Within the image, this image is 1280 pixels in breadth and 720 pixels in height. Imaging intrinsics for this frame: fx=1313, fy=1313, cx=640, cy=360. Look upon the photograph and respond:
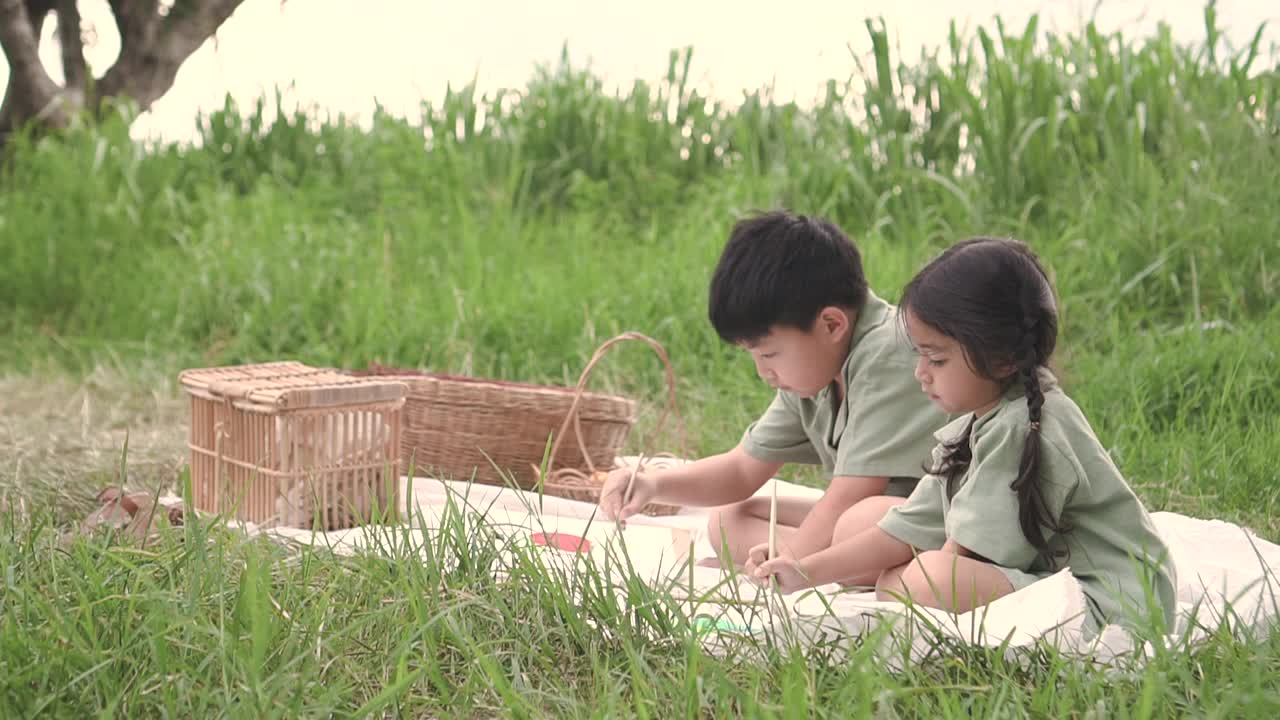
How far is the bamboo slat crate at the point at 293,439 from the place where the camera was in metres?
3.39

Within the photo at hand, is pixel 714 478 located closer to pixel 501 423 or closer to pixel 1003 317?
pixel 501 423

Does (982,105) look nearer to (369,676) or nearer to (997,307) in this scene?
(997,307)

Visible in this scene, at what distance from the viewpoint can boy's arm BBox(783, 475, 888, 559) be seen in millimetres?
2857

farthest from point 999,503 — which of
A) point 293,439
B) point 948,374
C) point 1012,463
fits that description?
point 293,439

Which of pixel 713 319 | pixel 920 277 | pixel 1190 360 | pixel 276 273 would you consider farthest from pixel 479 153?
pixel 920 277

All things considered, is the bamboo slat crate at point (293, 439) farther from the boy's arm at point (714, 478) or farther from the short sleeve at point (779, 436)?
the short sleeve at point (779, 436)

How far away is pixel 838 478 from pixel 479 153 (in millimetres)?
4964

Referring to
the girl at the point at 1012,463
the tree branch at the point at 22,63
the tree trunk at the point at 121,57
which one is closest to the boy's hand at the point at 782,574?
the girl at the point at 1012,463

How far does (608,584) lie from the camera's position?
2.09 metres

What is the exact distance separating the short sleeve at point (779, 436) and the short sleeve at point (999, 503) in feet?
2.87

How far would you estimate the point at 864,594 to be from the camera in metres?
2.72

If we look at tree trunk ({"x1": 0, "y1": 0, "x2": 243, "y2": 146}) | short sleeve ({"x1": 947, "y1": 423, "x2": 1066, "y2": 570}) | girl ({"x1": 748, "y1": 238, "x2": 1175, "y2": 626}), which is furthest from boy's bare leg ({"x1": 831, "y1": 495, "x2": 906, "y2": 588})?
tree trunk ({"x1": 0, "y1": 0, "x2": 243, "y2": 146})

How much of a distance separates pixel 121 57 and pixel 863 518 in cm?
876

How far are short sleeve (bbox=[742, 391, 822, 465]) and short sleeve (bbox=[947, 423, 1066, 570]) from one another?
87 cm
